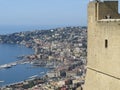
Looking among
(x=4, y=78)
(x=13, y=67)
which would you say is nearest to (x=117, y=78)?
(x=4, y=78)

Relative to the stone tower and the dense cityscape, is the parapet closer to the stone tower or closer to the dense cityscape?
the stone tower

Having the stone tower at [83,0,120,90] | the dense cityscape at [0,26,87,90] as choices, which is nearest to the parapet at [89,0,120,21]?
the stone tower at [83,0,120,90]

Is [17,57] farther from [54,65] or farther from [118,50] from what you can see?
[118,50]

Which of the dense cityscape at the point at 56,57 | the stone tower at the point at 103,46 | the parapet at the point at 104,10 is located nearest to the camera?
the stone tower at the point at 103,46

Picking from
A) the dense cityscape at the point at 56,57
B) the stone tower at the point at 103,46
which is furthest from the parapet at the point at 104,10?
the dense cityscape at the point at 56,57

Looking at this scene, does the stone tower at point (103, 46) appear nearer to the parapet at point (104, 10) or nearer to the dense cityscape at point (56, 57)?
the parapet at point (104, 10)

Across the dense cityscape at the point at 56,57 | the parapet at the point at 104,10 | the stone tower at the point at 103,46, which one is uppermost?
the parapet at the point at 104,10
